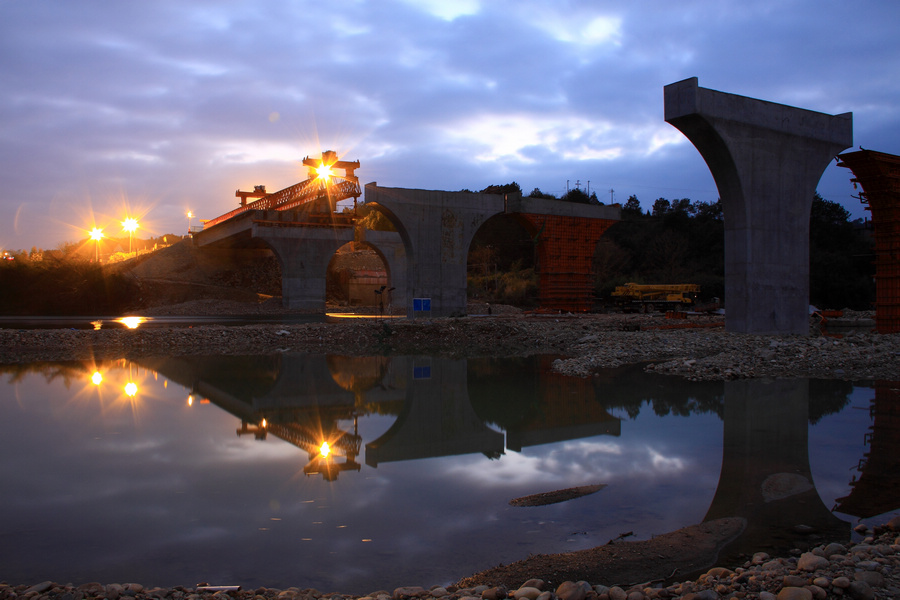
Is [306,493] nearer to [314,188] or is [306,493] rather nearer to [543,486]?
[543,486]

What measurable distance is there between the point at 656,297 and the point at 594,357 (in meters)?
22.9

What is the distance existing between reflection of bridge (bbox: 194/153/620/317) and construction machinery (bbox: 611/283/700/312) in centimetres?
506

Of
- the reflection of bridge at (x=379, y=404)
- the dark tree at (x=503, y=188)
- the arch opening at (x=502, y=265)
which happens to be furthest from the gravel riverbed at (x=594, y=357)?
the dark tree at (x=503, y=188)

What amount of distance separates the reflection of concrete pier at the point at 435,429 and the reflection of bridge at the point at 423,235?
14.8 meters

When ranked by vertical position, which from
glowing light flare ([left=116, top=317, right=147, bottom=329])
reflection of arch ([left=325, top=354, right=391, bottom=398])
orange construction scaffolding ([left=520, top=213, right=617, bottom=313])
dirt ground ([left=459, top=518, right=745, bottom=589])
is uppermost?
orange construction scaffolding ([left=520, top=213, right=617, bottom=313])

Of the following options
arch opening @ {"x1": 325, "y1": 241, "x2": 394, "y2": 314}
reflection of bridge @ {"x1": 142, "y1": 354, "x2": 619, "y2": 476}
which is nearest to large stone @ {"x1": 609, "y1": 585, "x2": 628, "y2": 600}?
reflection of bridge @ {"x1": 142, "y1": 354, "x2": 619, "y2": 476}

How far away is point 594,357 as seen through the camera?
15.0 m

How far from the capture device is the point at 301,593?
3.53 metres

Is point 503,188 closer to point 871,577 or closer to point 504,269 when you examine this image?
point 504,269

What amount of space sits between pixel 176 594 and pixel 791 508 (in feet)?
15.5

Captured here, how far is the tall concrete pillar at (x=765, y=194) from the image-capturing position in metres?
16.7

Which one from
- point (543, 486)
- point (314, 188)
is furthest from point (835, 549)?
point (314, 188)

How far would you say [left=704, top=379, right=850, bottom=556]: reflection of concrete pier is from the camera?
182 inches

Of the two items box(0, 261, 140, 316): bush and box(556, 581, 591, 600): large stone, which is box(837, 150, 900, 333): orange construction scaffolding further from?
box(0, 261, 140, 316): bush
